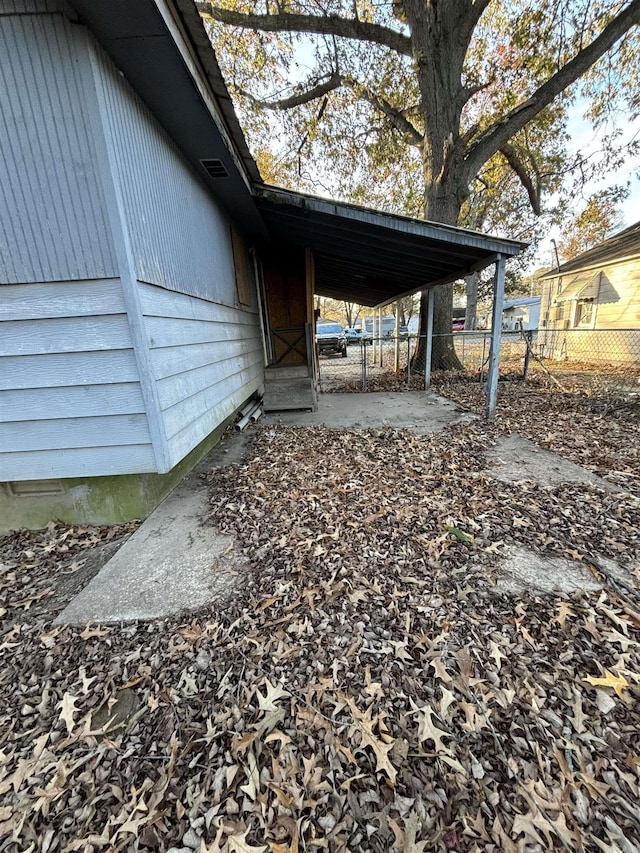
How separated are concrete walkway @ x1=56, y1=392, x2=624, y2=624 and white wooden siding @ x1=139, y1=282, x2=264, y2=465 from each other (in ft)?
1.74

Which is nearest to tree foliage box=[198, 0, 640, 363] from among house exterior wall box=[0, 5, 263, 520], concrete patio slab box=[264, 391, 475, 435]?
concrete patio slab box=[264, 391, 475, 435]

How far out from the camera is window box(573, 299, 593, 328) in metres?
11.7

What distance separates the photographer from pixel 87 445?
9.00 ft

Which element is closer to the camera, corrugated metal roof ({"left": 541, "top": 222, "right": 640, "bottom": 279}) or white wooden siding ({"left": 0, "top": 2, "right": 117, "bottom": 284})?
white wooden siding ({"left": 0, "top": 2, "right": 117, "bottom": 284})

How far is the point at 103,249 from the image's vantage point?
240cm

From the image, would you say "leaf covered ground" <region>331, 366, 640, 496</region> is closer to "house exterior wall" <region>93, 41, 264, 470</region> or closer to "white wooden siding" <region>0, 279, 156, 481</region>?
"house exterior wall" <region>93, 41, 264, 470</region>

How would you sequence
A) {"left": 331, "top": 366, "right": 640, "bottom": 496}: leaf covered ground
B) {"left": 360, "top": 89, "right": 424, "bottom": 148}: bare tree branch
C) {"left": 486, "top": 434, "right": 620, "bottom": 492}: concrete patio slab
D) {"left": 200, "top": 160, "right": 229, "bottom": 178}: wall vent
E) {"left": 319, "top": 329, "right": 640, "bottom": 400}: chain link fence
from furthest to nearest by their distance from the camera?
1. {"left": 360, "top": 89, "right": 424, "bottom": 148}: bare tree branch
2. {"left": 319, "top": 329, "right": 640, "bottom": 400}: chain link fence
3. {"left": 331, "top": 366, "right": 640, "bottom": 496}: leaf covered ground
4. {"left": 200, "top": 160, "right": 229, "bottom": 178}: wall vent
5. {"left": 486, "top": 434, "right": 620, "bottom": 492}: concrete patio slab

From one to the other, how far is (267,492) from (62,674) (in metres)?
1.93

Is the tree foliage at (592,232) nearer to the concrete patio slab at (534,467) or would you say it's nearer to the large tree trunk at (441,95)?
the large tree trunk at (441,95)

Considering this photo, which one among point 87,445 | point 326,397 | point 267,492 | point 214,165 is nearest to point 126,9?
point 214,165

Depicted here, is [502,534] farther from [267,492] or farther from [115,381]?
[115,381]

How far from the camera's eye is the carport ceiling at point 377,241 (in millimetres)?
4523

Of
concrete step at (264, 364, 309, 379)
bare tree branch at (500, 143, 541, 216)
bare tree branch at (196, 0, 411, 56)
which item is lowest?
concrete step at (264, 364, 309, 379)

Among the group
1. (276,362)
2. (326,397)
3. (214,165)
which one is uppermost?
(214,165)
